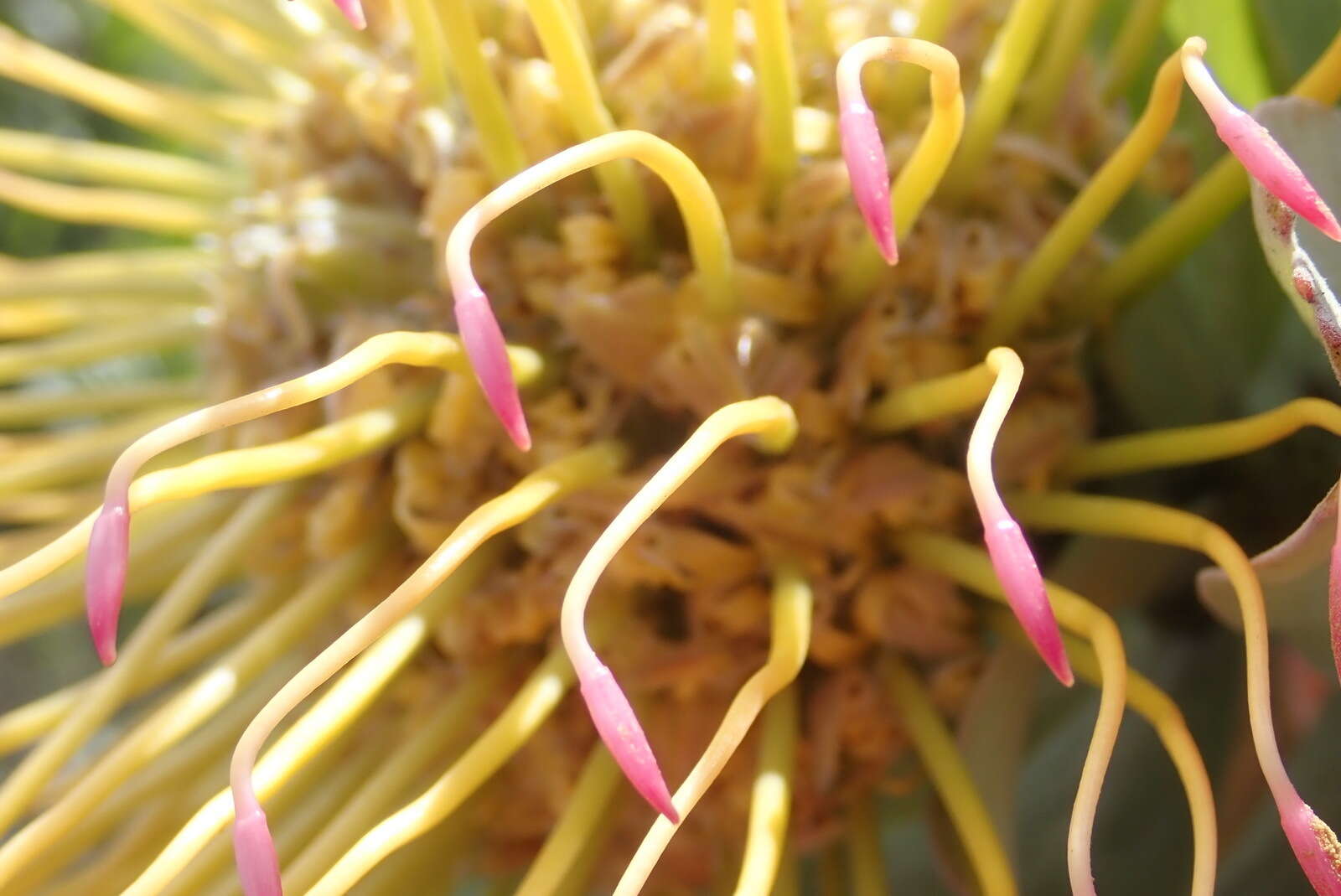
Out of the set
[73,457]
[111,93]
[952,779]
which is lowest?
[952,779]

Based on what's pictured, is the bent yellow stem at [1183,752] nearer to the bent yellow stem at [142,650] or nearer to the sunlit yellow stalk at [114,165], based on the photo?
the bent yellow stem at [142,650]

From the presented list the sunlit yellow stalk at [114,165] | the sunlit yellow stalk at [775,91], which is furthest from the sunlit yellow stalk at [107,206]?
the sunlit yellow stalk at [775,91]

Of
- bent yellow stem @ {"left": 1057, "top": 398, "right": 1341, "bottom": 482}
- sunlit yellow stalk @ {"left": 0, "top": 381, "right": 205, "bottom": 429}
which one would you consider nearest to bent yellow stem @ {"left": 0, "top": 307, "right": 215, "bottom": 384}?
sunlit yellow stalk @ {"left": 0, "top": 381, "right": 205, "bottom": 429}

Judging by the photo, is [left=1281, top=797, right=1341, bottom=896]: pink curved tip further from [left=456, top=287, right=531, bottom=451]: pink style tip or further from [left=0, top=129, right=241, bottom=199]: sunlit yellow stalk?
[left=0, top=129, right=241, bottom=199]: sunlit yellow stalk

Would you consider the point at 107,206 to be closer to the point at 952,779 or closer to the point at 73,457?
the point at 73,457

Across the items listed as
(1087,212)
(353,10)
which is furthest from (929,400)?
(353,10)

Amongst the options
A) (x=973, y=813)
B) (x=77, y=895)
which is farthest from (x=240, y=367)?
(x=973, y=813)

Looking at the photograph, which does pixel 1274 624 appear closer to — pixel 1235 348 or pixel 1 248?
pixel 1235 348
